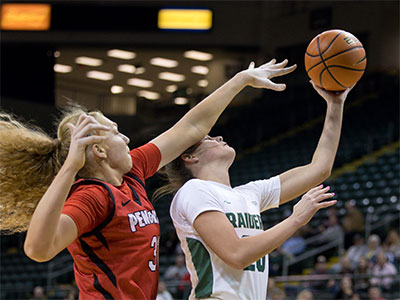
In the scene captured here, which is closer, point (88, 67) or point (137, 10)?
point (137, 10)

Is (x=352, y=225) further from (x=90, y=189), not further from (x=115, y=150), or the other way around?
(x=90, y=189)

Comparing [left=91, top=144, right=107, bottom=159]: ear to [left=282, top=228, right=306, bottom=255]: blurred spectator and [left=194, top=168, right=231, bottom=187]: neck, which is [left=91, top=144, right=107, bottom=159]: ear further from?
[left=282, top=228, right=306, bottom=255]: blurred spectator

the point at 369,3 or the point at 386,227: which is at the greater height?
the point at 369,3

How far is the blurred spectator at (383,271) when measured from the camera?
325 inches

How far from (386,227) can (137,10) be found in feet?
29.5

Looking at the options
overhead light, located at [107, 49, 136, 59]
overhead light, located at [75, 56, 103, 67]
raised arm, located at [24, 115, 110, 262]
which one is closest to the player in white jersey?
raised arm, located at [24, 115, 110, 262]

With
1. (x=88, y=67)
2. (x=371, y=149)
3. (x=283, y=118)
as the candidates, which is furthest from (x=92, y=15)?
(x=371, y=149)

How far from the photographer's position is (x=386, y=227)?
10.5m

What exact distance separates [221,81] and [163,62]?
180cm

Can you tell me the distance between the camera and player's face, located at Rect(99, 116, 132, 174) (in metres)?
2.71

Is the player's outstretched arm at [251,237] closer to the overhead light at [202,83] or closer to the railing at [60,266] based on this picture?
the railing at [60,266]

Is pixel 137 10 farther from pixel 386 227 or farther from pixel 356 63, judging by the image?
pixel 356 63

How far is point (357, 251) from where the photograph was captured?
31.8 feet

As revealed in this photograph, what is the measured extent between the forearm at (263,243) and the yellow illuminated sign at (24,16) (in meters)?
14.8
